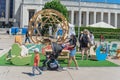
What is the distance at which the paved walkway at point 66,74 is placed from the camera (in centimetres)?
1019

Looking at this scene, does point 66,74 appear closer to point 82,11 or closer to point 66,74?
point 66,74

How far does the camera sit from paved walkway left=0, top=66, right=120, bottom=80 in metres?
10.2

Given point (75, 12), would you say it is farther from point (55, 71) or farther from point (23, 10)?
point (55, 71)

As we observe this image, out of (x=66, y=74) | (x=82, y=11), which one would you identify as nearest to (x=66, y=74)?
(x=66, y=74)

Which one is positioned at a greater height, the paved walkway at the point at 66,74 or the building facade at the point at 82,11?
the building facade at the point at 82,11

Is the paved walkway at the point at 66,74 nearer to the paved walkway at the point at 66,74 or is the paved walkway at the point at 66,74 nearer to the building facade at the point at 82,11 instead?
the paved walkway at the point at 66,74

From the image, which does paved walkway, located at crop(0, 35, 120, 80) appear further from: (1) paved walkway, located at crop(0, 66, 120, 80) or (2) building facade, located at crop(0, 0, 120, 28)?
(2) building facade, located at crop(0, 0, 120, 28)

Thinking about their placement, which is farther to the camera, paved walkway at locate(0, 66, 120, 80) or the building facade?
the building facade

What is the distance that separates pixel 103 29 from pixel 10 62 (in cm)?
3989

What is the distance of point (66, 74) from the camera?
36.0 feet

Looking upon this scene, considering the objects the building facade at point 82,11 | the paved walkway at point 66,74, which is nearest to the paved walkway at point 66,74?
the paved walkway at point 66,74

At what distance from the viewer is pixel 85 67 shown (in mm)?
12891

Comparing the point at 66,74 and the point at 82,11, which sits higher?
the point at 82,11

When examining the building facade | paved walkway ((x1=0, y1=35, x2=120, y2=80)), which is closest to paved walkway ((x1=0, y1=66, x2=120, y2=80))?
paved walkway ((x1=0, y1=35, x2=120, y2=80))
